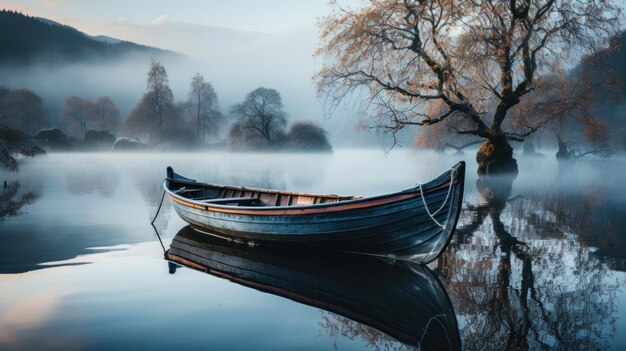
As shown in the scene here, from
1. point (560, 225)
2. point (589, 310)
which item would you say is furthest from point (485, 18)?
point (589, 310)

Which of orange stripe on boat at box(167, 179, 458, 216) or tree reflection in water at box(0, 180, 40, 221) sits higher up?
orange stripe on boat at box(167, 179, 458, 216)

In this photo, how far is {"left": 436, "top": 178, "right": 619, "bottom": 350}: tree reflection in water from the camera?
5.21 m

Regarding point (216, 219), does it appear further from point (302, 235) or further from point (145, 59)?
point (145, 59)

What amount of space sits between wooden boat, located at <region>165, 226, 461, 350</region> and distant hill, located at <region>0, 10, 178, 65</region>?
161032 millimetres

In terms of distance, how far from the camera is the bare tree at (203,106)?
70.6 metres

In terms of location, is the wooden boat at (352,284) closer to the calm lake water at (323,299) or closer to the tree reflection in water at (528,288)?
the calm lake water at (323,299)

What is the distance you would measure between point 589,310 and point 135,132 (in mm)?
Answer: 72132

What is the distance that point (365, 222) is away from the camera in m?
8.47

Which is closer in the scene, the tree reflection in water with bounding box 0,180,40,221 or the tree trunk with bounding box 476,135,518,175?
the tree reflection in water with bounding box 0,180,40,221

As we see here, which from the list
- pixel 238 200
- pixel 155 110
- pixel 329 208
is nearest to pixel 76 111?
pixel 155 110

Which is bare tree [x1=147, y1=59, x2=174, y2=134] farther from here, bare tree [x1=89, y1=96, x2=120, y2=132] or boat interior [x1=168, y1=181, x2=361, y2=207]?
boat interior [x1=168, y1=181, x2=361, y2=207]

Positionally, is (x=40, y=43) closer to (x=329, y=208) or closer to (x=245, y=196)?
(x=245, y=196)

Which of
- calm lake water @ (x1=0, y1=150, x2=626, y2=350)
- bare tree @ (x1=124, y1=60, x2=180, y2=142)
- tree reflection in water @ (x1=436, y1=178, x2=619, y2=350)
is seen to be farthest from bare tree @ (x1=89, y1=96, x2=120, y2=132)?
tree reflection in water @ (x1=436, y1=178, x2=619, y2=350)

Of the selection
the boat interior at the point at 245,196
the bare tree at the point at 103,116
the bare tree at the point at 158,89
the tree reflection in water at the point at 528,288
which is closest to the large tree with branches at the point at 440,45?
the boat interior at the point at 245,196
